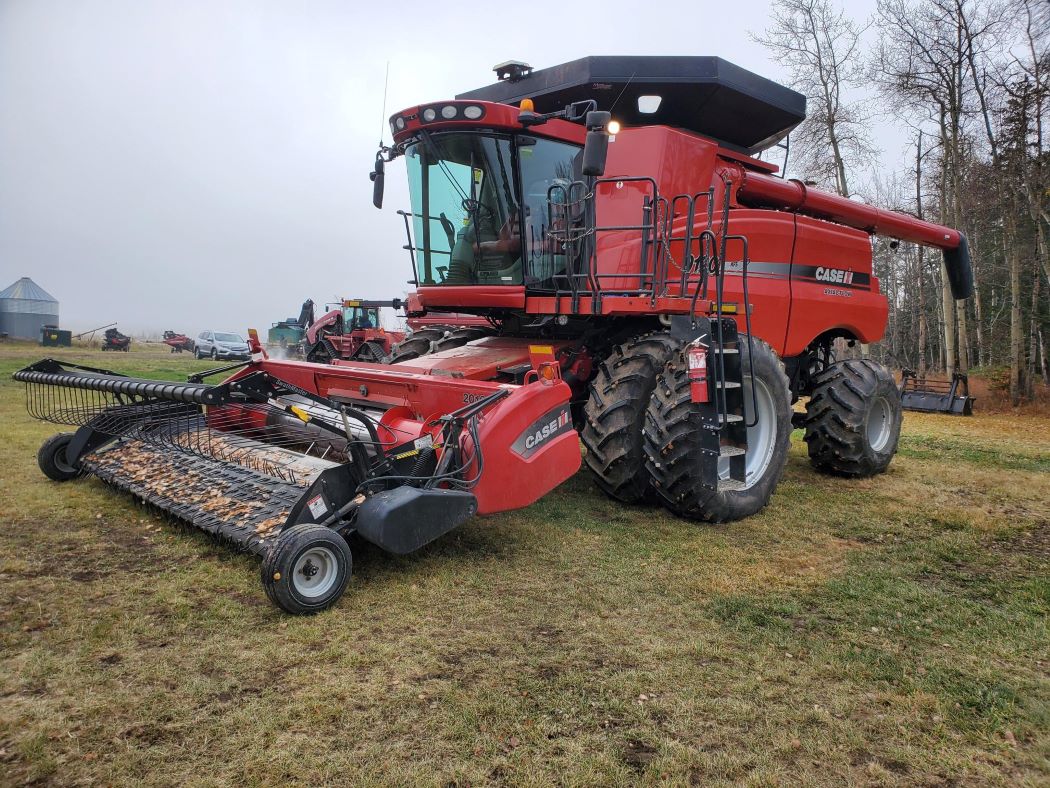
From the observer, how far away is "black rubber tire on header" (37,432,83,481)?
5086mm

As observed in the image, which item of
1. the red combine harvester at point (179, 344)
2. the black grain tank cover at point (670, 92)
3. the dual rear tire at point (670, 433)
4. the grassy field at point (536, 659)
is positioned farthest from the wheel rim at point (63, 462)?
the red combine harvester at point (179, 344)

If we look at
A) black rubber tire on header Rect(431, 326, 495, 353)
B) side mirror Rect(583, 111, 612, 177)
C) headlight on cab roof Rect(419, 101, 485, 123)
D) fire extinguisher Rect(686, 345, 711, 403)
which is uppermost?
headlight on cab roof Rect(419, 101, 485, 123)

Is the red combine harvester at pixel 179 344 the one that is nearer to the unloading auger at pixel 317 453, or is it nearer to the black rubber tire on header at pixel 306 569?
the unloading auger at pixel 317 453

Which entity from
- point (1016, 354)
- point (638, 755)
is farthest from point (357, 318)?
point (638, 755)

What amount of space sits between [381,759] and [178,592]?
169 centimetres

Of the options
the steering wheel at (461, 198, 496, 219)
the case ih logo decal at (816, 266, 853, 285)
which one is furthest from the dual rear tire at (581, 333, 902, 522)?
the case ih logo decal at (816, 266, 853, 285)

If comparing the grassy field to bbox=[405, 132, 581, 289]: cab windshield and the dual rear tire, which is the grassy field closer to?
the dual rear tire

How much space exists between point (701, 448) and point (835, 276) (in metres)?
3.41

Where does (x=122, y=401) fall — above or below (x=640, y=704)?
above

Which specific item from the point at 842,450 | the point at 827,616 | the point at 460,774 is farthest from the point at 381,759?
the point at 842,450

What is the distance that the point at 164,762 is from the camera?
199 cm

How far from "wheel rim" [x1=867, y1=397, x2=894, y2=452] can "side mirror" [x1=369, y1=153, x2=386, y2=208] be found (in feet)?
17.1

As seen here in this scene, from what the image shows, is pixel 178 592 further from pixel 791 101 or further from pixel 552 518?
pixel 791 101

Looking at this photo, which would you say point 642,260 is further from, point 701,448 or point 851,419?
point 851,419
